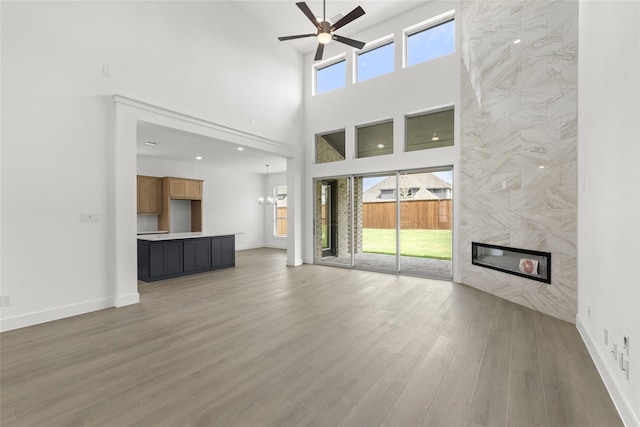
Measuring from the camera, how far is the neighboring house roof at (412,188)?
18.7ft

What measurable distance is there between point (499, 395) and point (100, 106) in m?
5.51

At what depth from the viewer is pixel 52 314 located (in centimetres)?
353

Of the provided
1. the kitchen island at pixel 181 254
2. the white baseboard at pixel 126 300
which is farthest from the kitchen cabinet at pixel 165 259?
the white baseboard at pixel 126 300

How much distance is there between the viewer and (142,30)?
438 centimetres

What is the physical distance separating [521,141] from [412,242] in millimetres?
2717

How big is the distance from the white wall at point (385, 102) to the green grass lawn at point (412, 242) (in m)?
0.36

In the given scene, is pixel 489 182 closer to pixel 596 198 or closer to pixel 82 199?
pixel 596 198

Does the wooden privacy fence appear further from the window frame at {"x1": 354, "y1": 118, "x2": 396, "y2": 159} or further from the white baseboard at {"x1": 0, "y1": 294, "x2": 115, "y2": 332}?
the white baseboard at {"x1": 0, "y1": 294, "x2": 115, "y2": 332}

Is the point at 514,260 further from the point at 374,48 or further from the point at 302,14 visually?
the point at 302,14

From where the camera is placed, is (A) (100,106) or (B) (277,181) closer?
(A) (100,106)

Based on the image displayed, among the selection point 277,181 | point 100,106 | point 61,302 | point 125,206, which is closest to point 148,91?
point 100,106

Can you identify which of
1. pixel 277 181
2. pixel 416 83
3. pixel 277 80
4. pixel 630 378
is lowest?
pixel 630 378

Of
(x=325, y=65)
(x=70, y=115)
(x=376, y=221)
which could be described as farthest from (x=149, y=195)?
(x=376, y=221)

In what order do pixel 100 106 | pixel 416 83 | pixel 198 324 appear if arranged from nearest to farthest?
1. pixel 198 324
2. pixel 100 106
3. pixel 416 83
